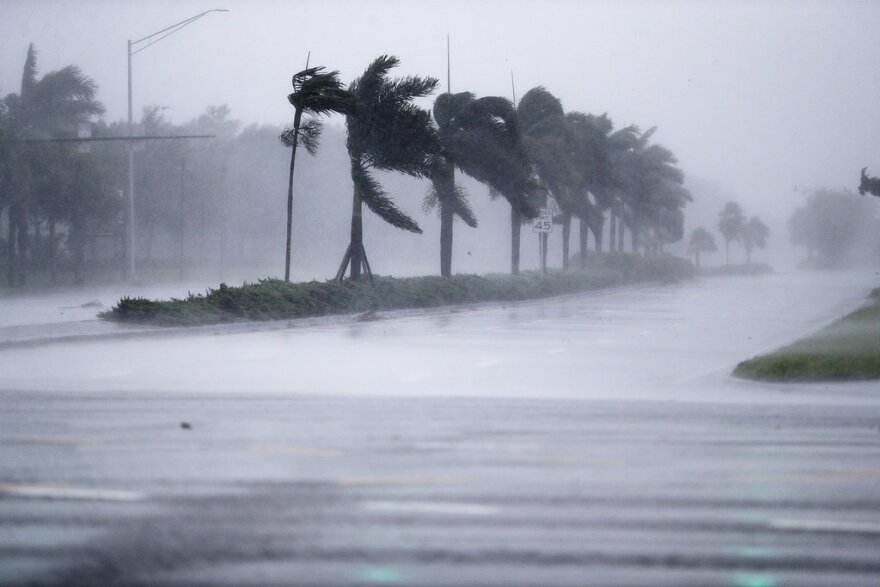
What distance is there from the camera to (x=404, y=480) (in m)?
8.49

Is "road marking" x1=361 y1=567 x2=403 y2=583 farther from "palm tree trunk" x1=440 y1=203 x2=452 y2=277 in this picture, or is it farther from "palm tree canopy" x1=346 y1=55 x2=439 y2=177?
"palm tree trunk" x1=440 y1=203 x2=452 y2=277

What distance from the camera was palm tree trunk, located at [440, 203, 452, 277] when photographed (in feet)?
138

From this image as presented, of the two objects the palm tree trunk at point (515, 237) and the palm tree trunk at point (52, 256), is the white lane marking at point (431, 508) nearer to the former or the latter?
the palm tree trunk at point (515, 237)

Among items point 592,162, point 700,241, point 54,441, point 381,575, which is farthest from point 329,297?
point 700,241

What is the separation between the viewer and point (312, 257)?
104m

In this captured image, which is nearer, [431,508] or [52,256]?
[431,508]

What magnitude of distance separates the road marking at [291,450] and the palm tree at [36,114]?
47999mm

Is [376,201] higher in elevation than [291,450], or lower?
higher

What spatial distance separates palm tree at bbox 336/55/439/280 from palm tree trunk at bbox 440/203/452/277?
6.17 m

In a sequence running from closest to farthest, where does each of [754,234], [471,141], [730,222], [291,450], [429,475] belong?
[429,475], [291,450], [471,141], [730,222], [754,234]

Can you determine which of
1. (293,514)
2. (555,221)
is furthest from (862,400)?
(555,221)

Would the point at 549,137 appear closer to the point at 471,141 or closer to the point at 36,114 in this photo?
the point at 471,141

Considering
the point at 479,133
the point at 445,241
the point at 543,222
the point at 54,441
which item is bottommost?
the point at 54,441

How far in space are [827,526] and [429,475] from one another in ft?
9.54
